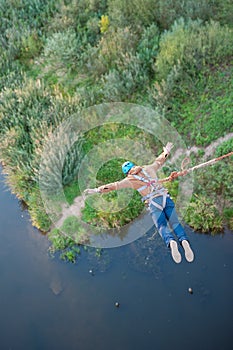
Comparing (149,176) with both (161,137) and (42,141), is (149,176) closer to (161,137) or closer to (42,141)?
(161,137)

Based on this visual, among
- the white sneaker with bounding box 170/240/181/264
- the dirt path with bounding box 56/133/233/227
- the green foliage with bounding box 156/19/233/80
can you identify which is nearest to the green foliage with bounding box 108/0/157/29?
the green foliage with bounding box 156/19/233/80

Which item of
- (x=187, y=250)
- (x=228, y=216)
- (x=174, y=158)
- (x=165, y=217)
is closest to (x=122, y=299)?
(x=165, y=217)

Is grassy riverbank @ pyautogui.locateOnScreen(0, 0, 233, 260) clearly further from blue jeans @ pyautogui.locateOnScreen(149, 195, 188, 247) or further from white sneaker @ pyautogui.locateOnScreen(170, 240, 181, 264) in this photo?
white sneaker @ pyautogui.locateOnScreen(170, 240, 181, 264)

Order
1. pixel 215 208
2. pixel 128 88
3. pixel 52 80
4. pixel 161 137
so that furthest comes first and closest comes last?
1. pixel 52 80
2. pixel 128 88
3. pixel 161 137
4. pixel 215 208

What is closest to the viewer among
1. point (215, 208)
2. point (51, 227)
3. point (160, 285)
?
point (160, 285)

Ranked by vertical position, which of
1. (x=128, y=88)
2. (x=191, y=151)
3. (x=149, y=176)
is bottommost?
(x=191, y=151)

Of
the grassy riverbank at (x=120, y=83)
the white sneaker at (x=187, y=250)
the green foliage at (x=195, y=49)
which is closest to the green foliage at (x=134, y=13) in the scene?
the grassy riverbank at (x=120, y=83)

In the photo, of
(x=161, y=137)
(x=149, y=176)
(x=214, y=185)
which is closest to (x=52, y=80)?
(x=161, y=137)

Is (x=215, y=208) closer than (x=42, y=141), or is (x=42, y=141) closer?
(x=215, y=208)
